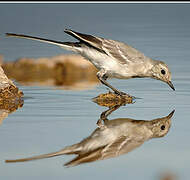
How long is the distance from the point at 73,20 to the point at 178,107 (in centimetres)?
1276

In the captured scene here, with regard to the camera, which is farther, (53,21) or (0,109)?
(53,21)

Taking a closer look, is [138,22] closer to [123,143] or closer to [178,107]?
[178,107]

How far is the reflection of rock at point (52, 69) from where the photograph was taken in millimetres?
15320

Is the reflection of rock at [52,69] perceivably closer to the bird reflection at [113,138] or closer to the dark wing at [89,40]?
the dark wing at [89,40]

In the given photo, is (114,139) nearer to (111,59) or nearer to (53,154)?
(53,154)

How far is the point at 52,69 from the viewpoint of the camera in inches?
643

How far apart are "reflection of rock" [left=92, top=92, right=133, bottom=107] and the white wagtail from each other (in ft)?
4.65

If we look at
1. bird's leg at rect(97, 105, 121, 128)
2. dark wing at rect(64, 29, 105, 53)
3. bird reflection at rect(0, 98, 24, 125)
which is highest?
dark wing at rect(64, 29, 105, 53)

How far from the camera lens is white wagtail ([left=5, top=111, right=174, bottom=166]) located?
856 cm

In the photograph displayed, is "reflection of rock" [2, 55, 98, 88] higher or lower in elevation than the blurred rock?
lower

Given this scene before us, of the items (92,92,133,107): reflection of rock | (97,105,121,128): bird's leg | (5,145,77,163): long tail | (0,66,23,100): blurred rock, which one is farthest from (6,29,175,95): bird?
(5,145,77,163): long tail

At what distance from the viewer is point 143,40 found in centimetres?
2016

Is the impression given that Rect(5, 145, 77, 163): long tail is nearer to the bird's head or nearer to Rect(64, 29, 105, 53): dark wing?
Rect(64, 29, 105, 53): dark wing

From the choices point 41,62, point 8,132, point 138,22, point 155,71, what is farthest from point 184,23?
point 8,132
